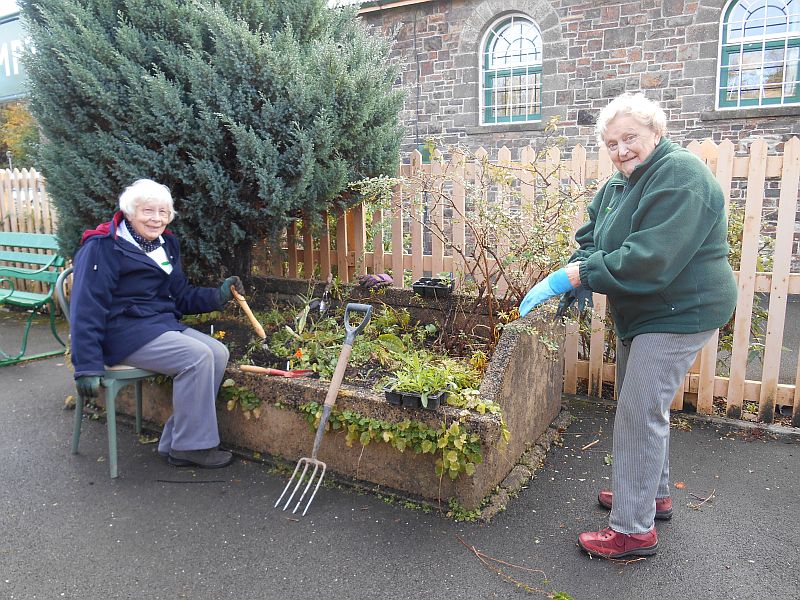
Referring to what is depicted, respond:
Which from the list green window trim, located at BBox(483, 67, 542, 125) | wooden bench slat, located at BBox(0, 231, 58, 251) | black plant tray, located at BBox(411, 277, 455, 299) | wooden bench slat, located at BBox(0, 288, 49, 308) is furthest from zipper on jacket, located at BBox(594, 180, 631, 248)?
green window trim, located at BBox(483, 67, 542, 125)

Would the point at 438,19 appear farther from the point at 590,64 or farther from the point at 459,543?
the point at 459,543

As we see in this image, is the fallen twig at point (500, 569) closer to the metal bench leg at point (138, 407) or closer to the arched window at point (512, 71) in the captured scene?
the metal bench leg at point (138, 407)

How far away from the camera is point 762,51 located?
10062 millimetres

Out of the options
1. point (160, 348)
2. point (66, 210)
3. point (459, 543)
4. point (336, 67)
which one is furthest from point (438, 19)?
point (459, 543)

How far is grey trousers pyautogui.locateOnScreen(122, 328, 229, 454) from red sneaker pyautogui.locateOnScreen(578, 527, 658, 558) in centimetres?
219

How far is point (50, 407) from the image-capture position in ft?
15.9

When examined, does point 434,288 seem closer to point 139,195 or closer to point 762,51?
point 139,195

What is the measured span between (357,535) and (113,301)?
1.96 metres

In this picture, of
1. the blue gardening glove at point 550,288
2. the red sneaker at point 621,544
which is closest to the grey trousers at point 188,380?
the blue gardening glove at point 550,288

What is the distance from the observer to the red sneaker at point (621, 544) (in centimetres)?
277

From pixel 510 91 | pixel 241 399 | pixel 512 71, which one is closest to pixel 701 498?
pixel 241 399

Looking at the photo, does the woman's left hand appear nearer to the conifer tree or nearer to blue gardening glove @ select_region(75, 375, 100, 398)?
the conifer tree

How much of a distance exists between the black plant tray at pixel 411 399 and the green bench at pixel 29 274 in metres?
3.77

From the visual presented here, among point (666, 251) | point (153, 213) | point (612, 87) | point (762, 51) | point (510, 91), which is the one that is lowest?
point (666, 251)
